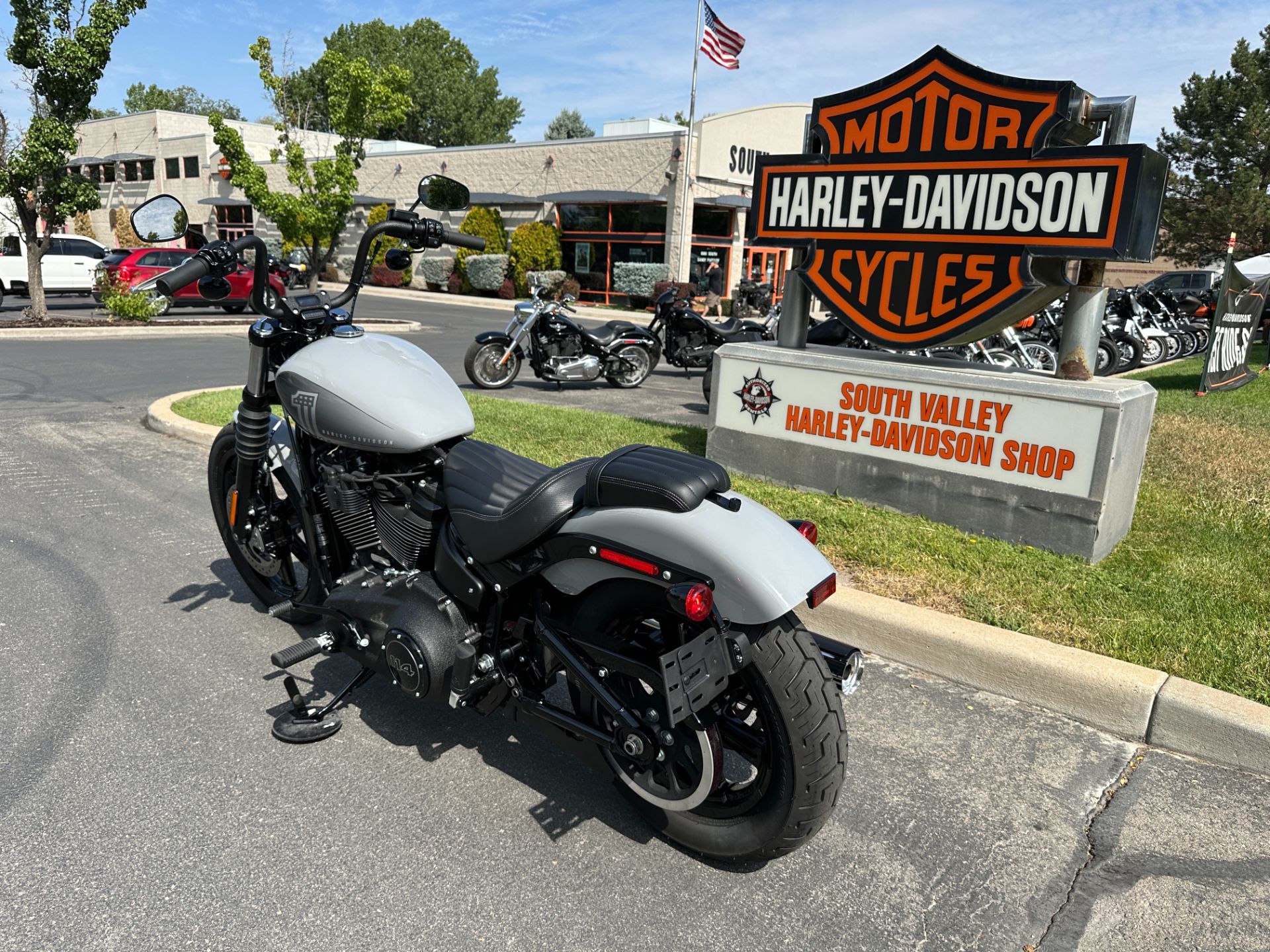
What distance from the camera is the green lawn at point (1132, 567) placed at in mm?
3736

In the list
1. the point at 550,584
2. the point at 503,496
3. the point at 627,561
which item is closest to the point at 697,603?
the point at 627,561

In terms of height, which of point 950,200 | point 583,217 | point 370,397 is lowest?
point 370,397

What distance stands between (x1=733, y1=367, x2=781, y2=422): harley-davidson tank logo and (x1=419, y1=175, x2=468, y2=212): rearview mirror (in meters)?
2.72

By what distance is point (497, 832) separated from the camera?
108 inches

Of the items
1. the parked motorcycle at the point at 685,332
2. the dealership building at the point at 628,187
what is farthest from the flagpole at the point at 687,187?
the parked motorcycle at the point at 685,332

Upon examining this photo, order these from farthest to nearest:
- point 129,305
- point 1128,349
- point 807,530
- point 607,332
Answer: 1. point 129,305
2. point 1128,349
3. point 607,332
4. point 807,530

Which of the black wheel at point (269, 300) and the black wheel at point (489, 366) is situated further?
the black wheel at point (489, 366)

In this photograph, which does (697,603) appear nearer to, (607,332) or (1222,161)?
(607,332)

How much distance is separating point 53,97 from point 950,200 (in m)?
16.1

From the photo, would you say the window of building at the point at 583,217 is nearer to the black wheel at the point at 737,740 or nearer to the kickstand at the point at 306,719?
the kickstand at the point at 306,719

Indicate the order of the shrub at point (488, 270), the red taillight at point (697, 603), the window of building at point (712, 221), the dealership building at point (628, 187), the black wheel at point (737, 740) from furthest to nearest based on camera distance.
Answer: the shrub at point (488, 270) < the window of building at point (712, 221) < the dealership building at point (628, 187) < the black wheel at point (737, 740) < the red taillight at point (697, 603)

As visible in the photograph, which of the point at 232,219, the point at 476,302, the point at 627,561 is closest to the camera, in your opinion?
the point at 627,561

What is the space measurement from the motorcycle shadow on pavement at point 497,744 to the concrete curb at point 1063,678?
4.18ft

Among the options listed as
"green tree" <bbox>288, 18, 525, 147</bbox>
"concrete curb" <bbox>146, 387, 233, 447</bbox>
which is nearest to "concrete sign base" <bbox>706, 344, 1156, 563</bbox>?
"concrete curb" <bbox>146, 387, 233, 447</bbox>
